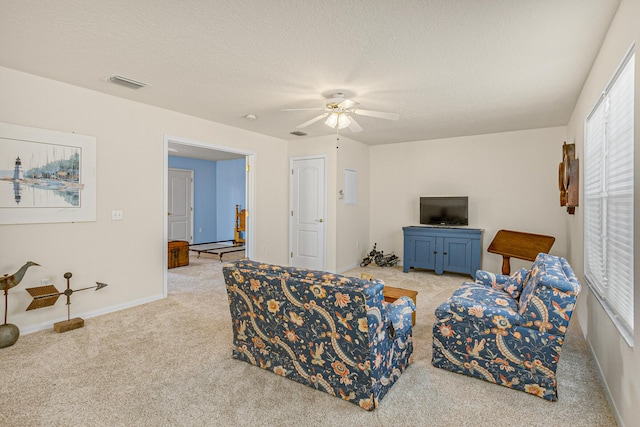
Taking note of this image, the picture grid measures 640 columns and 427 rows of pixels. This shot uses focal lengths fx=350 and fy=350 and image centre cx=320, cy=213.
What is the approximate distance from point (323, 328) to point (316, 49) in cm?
202

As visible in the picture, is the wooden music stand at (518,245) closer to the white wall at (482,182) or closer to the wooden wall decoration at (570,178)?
the white wall at (482,182)

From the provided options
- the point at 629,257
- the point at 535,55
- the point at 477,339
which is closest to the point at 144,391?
the point at 477,339

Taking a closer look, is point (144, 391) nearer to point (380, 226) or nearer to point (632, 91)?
point (632, 91)

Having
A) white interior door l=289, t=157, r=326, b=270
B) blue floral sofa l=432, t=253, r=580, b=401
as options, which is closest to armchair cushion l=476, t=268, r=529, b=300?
blue floral sofa l=432, t=253, r=580, b=401

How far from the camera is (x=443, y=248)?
19.1 feet

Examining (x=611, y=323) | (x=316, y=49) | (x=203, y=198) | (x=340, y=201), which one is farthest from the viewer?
(x=203, y=198)

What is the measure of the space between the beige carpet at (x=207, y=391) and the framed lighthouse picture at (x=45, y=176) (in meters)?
1.16

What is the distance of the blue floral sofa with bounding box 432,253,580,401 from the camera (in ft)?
7.13

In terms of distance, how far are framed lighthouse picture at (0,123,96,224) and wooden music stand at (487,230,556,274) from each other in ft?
17.5

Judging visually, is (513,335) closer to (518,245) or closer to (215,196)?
(518,245)

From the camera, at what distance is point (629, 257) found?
1978 millimetres

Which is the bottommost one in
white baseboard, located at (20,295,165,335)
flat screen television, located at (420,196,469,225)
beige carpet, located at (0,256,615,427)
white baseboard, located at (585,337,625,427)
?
beige carpet, located at (0,256,615,427)

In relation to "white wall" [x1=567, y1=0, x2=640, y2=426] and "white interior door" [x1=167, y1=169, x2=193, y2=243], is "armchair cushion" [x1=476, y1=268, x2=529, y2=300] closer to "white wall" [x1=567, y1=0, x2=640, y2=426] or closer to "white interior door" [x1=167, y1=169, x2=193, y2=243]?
"white wall" [x1=567, y1=0, x2=640, y2=426]

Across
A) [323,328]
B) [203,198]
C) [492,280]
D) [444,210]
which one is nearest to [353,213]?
[444,210]
